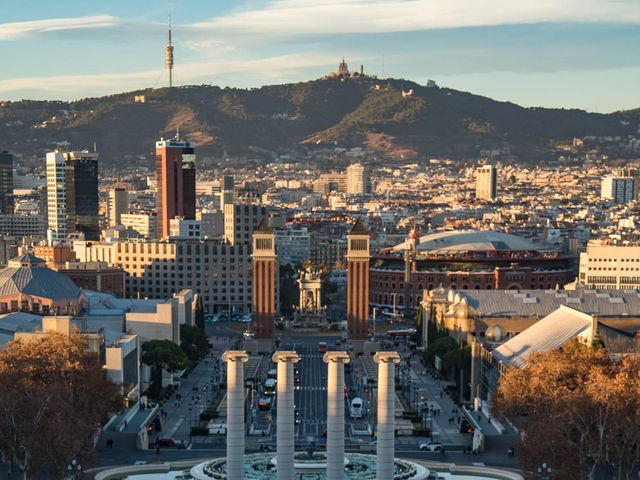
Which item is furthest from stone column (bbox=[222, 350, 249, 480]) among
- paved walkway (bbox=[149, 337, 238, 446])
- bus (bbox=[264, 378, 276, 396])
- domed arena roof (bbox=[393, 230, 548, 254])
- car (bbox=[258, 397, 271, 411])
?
domed arena roof (bbox=[393, 230, 548, 254])

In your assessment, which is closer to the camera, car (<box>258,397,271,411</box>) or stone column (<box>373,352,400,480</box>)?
stone column (<box>373,352,400,480</box>)

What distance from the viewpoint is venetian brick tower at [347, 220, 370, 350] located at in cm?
13138

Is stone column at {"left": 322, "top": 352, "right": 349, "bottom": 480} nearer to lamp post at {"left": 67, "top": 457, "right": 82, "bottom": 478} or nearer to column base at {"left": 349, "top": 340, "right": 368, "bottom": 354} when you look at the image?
lamp post at {"left": 67, "top": 457, "right": 82, "bottom": 478}

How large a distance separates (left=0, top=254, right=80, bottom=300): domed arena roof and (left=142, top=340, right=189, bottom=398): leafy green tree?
1006 centimetres

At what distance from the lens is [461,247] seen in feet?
580

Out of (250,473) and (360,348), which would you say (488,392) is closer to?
(250,473)

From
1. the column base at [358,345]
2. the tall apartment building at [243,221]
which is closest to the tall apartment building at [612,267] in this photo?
the tall apartment building at [243,221]

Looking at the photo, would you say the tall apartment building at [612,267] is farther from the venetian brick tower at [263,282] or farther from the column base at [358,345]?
the venetian brick tower at [263,282]

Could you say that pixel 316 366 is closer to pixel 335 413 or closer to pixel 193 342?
pixel 193 342

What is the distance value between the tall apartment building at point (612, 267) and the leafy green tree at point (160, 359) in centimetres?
6867

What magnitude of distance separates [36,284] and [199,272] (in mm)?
50290

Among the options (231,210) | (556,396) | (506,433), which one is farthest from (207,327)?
(556,396)

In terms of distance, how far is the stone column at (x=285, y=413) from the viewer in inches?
2399

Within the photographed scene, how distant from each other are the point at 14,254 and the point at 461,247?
2245 inches
